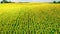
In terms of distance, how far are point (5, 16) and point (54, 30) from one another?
8.02m

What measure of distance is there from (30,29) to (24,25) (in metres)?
1.51

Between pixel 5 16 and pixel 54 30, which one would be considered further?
pixel 5 16

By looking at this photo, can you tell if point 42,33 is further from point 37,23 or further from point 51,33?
point 37,23

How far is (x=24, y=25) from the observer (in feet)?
65.6

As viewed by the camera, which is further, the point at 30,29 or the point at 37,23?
the point at 37,23

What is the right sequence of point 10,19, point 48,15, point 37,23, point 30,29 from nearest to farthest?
point 30,29 → point 37,23 → point 10,19 → point 48,15

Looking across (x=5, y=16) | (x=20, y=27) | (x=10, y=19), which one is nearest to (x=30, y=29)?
(x=20, y=27)

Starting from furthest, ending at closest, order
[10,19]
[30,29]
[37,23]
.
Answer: [10,19] → [37,23] → [30,29]

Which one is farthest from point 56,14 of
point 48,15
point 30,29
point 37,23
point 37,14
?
point 30,29

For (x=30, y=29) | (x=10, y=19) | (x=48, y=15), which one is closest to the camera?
(x=30, y=29)

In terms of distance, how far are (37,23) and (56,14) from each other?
14.9ft

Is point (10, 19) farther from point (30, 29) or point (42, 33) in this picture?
point (42, 33)

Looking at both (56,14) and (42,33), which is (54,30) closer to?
(42,33)

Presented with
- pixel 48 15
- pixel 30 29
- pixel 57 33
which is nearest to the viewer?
pixel 57 33
